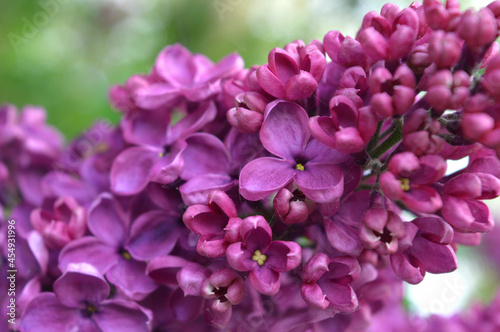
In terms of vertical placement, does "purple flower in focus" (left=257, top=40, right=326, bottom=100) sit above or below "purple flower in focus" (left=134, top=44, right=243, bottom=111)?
above

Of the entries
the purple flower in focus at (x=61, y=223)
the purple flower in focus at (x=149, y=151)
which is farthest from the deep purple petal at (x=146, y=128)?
the purple flower in focus at (x=61, y=223)

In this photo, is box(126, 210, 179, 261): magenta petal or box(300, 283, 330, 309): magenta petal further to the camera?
box(126, 210, 179, 261): magenta petal

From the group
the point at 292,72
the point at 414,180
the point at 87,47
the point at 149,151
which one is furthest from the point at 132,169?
the point at 87,47

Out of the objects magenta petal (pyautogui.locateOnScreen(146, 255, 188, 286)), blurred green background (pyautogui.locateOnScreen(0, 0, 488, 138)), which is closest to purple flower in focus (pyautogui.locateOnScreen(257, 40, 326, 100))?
magenta petal (pyautogui.locateOnScreen(146, 255, 188, 286))

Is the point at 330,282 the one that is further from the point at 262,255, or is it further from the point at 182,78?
the point at 182,78

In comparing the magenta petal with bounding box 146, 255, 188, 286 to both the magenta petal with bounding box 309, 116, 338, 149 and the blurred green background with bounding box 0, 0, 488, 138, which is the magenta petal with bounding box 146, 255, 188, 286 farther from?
the blurred green background with bounding box 0, 0, 488, 138

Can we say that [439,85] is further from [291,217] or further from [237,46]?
[237,46]
